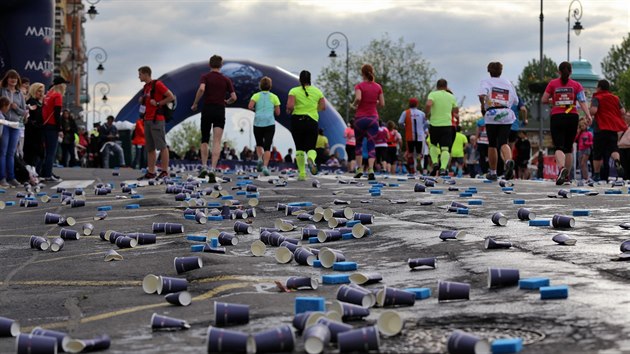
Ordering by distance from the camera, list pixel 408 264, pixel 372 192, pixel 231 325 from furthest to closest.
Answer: pixel 372 192
pixel 408 264
pixel 231 325

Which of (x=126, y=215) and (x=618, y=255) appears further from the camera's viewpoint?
(x=126, y=215)

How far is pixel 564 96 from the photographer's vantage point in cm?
1867

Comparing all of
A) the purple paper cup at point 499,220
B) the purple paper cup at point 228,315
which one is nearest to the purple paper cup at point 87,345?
the purple paper cup at point 228,315

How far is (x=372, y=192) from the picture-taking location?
1481cm

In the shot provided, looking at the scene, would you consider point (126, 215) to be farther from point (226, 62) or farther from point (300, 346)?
point (226, 62)

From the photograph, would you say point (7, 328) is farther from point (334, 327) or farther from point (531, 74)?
point (531, 74)

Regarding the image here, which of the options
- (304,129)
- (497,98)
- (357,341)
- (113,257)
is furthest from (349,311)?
(304,129)

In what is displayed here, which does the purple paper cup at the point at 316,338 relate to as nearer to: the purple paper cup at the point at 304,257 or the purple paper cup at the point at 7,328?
the purple paper cup at the point at 7,328

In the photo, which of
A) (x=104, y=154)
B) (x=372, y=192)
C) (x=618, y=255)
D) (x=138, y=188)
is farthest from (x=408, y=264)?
(x=104, y=154)

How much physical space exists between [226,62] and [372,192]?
3985 cm

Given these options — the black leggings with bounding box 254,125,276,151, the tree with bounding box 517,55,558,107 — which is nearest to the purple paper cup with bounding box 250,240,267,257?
the black leggings with bounding box 254,125,276,151

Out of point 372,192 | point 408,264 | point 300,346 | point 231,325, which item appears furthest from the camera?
point 372,192

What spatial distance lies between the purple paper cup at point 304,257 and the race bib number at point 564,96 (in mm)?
11977

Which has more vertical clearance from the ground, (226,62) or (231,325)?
(226,62)
